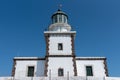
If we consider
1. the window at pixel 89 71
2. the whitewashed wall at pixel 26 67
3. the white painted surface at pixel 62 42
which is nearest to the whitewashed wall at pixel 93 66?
the window at pixel 89 71

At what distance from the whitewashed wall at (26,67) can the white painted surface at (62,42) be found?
1.85 metres

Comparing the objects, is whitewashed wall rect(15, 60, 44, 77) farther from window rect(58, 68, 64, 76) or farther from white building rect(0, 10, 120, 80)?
window rect(58, 68, 64, 76)

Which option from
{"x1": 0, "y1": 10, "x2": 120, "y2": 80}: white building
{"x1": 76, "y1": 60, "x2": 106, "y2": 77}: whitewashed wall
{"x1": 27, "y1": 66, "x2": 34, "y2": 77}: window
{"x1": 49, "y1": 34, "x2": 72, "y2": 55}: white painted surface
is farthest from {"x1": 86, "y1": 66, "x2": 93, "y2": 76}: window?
{"x1": 27, "y1": 66, "x2": 34, "y2": 77}: window

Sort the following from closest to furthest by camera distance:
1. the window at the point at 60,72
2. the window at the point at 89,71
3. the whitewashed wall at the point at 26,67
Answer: the window at the point at 60,72
the whitewashed wall at the point at 26,67
the window at the point at 89,71

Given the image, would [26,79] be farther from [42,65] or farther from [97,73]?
[97,73]

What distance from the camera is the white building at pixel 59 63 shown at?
23656 millimetres

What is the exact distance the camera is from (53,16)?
28.5 meters

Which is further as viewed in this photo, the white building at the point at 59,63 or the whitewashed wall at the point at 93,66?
the whitewashed wall at the point at 93,66

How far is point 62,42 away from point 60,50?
3.63 ft

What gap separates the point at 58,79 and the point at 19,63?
21.7ft

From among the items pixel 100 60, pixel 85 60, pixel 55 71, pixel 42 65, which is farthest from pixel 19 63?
pixel 100 60

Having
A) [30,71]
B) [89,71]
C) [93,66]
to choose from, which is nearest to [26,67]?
[30,71]

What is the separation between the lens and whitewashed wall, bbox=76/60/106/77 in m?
24.3

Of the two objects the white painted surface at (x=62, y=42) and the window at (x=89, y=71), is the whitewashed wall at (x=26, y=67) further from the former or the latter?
the window at (x=89, y=71)
